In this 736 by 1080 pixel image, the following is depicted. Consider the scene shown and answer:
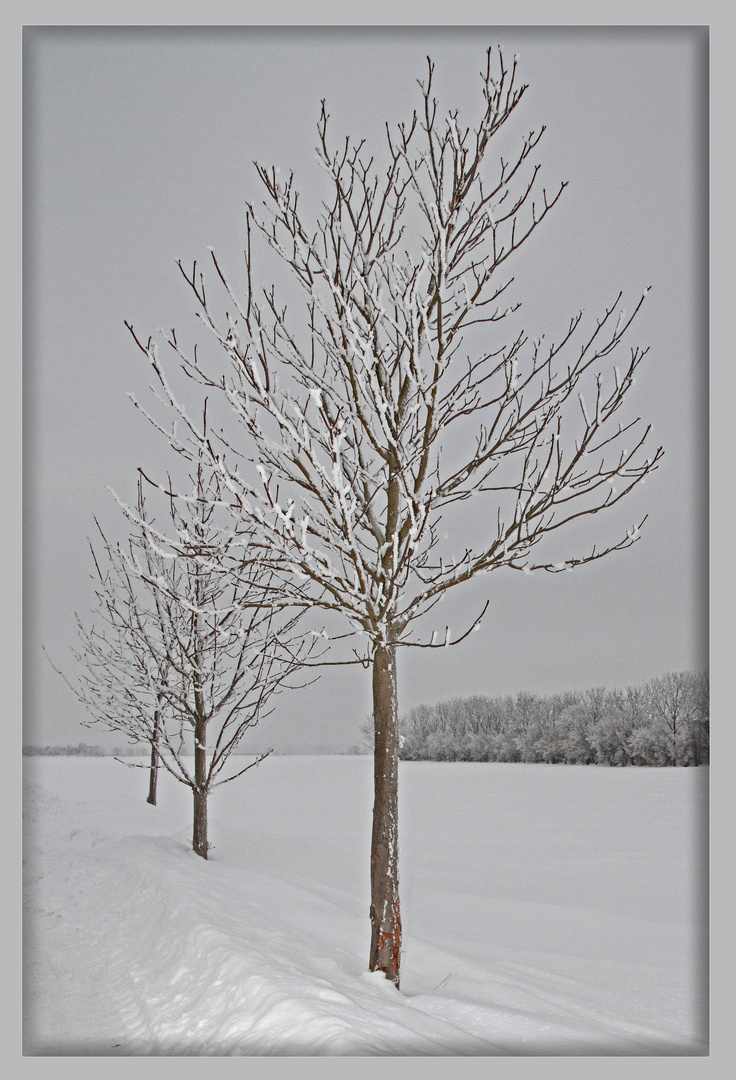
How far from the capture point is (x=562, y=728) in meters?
5.78

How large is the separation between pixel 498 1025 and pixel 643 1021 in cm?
81

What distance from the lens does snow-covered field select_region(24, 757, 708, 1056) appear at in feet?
11.5

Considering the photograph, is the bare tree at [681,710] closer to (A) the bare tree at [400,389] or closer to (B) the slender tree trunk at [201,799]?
(A) the bare tree at [400,389]

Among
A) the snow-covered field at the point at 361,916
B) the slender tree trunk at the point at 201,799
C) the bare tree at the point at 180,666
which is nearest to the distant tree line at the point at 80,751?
the snow-covered field at the point at 361,916

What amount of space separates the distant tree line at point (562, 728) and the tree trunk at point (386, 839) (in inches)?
38.6

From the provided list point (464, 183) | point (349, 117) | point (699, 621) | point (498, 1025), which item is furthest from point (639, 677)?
point (349, 117)

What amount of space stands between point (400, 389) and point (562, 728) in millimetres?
3167

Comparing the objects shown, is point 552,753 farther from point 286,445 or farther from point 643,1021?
point 286,445

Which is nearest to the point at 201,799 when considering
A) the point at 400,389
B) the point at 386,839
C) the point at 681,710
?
the point at 386,839

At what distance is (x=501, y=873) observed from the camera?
626 centimetres

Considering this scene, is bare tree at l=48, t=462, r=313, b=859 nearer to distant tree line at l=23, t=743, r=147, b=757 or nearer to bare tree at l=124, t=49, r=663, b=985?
distant tree line at l=23, t=743, r=147, b=757

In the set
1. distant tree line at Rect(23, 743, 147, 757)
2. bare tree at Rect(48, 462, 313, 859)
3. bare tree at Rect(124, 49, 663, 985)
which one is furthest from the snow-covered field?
bare tree at Rect(124, 49, 663, 985)

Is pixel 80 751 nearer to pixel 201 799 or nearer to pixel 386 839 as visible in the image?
pixel 201 799

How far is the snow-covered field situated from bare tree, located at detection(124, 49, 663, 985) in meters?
0.56
